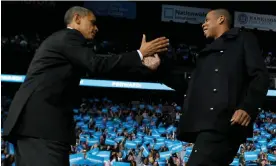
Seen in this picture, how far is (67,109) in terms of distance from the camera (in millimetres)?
2789

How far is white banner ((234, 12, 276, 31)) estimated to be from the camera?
25.7m

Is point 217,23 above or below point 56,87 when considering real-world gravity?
above

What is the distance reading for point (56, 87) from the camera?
8.95ft

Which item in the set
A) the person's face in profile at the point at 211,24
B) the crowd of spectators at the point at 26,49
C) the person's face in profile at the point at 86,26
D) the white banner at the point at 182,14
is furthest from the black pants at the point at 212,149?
the white banner at the point at 182,14

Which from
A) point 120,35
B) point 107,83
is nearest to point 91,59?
point 107,83

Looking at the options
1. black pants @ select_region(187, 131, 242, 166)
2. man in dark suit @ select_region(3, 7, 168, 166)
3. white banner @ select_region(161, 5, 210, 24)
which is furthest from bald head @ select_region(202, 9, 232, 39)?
white banner @ select_region(161, 5, 210, 24)

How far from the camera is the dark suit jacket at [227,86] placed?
2721 millimetres

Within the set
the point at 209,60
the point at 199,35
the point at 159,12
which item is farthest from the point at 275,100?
the point at 209,60

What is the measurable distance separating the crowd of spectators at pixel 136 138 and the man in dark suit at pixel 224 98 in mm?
6514

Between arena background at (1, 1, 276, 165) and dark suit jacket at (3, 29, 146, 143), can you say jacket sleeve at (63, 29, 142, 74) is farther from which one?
arena background at (1, 1, 276, 165)

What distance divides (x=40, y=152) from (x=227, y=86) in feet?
4.21

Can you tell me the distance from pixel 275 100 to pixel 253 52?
23373 mm

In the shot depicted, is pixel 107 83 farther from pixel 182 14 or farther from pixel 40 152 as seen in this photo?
pixel 40 152

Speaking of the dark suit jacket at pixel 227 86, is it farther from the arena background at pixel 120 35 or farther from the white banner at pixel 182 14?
the white banner at pixel 182 14
